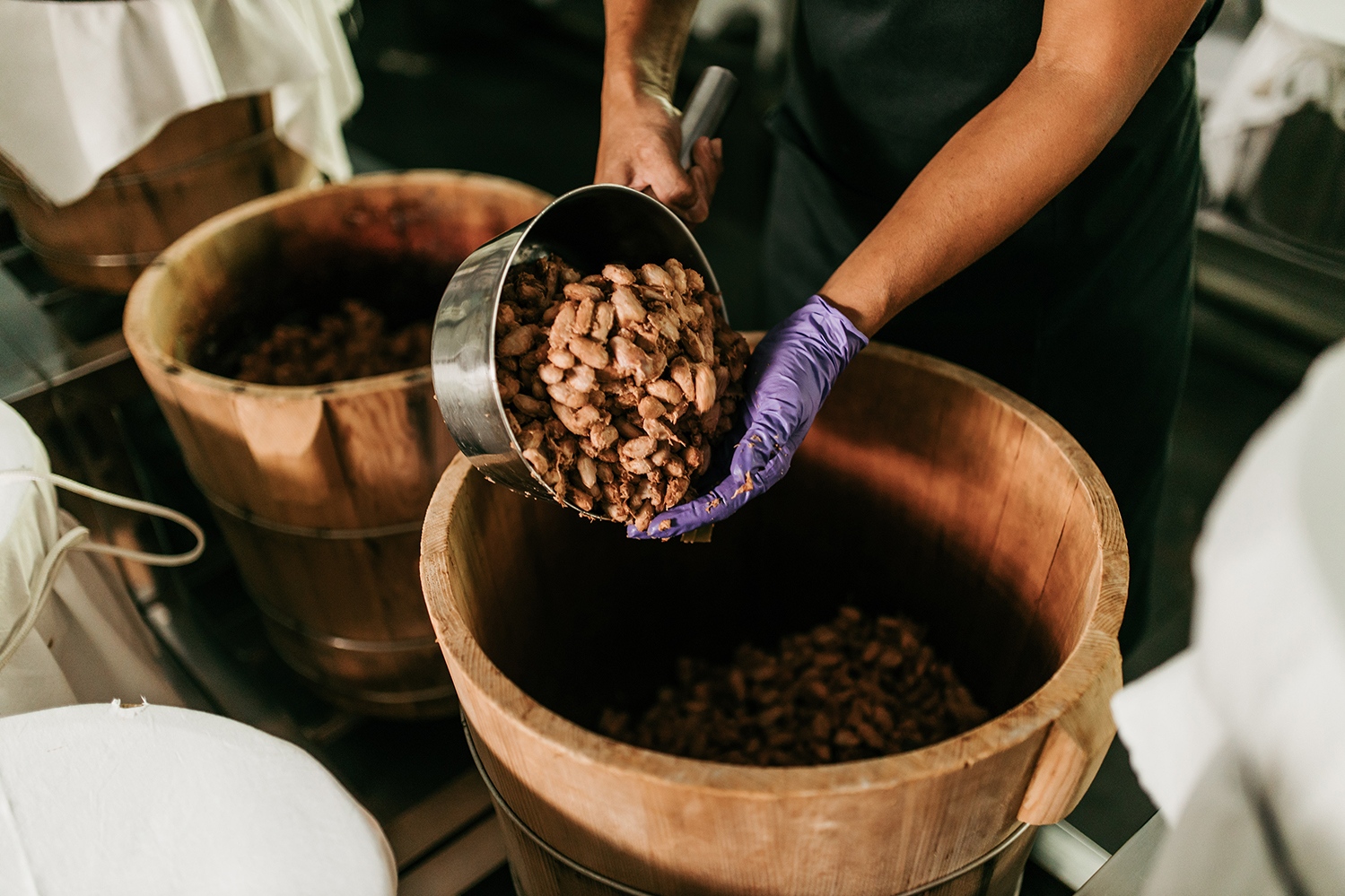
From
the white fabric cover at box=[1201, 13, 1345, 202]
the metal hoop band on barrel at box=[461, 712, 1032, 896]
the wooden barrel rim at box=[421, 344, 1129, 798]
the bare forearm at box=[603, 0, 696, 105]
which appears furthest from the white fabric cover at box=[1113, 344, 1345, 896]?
the white fabric cover at box=[1201, 13, 1345, 202]

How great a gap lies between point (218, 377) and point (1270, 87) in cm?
254

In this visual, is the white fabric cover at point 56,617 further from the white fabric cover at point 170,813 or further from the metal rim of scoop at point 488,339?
the metal rim of scoop at point 488,339

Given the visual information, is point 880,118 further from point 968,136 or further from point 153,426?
point 153,426

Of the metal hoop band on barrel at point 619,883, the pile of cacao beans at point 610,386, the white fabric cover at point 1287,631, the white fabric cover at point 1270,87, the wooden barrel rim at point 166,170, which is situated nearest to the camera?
the white fabric cover at point 1287,631

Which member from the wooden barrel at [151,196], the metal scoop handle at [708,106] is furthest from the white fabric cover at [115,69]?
the metal scoop handle at [708,106]

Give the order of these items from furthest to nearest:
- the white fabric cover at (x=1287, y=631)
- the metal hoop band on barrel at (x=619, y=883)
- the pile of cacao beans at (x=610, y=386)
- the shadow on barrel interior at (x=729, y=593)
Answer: the shadow on barrel interior at (x=729, y=593)
the pile of cacao beans at (x=610, y=386)
the metal hoop band on barrel at (x=619, y=883)
the white fabric cover at (x=1287, y=631)

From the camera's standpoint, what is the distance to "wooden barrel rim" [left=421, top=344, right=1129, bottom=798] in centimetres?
65

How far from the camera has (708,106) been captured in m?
1.24

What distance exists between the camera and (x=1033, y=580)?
1023mm

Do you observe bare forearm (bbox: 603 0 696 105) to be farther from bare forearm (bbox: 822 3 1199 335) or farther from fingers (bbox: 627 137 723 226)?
bare forearm (bbox: 822 3 1199 335)

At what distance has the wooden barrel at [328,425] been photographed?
1153 millimetres

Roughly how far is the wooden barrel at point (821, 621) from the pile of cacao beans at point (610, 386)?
118mm

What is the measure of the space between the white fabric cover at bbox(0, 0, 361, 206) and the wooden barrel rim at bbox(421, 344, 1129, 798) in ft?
3.26

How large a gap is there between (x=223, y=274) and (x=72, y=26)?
0.39 m
